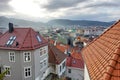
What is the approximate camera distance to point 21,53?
26.1m

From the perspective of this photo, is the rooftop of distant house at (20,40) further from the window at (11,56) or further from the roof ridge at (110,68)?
the roof ridge at (110,68)

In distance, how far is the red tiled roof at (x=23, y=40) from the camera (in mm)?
26330

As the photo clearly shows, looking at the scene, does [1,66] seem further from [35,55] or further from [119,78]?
[119,78]

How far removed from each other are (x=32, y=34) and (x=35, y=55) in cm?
366

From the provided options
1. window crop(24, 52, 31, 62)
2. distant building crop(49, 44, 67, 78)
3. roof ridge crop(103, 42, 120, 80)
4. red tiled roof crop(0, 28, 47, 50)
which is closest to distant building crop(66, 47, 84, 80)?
distant building crop(49, 44, 67, 78)

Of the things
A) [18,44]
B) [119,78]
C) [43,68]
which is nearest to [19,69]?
[18,44]

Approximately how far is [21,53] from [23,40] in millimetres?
2172

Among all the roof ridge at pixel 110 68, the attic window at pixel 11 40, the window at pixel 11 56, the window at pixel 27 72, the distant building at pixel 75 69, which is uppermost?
the roof ridge at pixel 110 68

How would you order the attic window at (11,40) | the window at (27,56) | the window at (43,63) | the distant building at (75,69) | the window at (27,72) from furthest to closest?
the distant building at (75,69) → the window at (43,63) → the window at (27,72) → the attic window at (11,40) → the window at (27,56)

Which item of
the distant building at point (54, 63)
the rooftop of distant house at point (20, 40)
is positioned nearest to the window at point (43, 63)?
the distant building at point (54, 63)

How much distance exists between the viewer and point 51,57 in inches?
1384

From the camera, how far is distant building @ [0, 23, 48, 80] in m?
26.4

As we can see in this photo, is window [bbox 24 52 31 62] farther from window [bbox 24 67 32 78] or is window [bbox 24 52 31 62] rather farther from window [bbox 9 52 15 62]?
window [bbox 9 52 15 62]

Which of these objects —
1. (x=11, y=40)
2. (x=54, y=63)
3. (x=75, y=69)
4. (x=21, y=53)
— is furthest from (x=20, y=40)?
(x=75, y=69)
